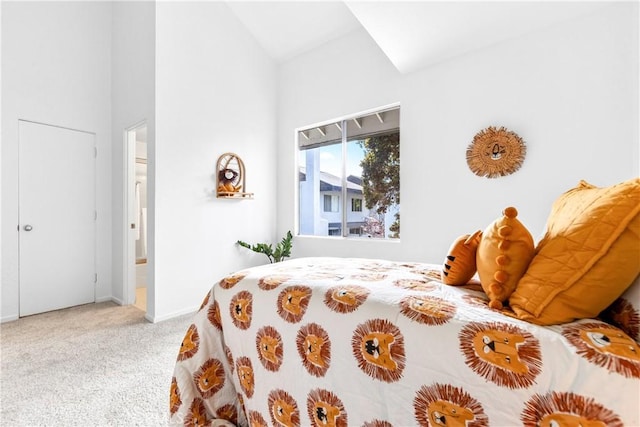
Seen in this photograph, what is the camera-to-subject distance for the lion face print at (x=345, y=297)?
1.02 metres

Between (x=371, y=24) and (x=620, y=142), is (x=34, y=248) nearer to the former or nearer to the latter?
(x=371, y=24)

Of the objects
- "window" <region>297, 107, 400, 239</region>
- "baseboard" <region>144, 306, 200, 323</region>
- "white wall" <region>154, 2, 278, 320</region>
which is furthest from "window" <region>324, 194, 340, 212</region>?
"baseboard" <region>144, 306, 200, 323</region>

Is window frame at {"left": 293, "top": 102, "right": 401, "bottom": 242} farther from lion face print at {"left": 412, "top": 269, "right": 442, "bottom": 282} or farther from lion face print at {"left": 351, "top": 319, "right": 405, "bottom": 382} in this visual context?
lion face print at {"left": 351, "top": 319, "right": 405, "bottom": 382}

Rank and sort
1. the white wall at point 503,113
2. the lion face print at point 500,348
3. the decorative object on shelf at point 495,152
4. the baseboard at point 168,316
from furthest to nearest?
the baseboard at point 168,316
the decorative object on shelf at point 495,152
the white wall at point 503,113
the lion face print at point 500,348

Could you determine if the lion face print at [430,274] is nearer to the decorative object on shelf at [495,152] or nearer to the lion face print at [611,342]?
the lion face print at [611,342]

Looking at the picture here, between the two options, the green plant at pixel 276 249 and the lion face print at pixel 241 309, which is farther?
the green plant at pixel 276 249

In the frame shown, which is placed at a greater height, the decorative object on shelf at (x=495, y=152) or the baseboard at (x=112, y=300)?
the decorative object on shelf at (x=495, y=152)

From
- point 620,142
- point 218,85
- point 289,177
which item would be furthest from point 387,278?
point 218,85

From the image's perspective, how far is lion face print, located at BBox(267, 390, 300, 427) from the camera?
1.13 meters

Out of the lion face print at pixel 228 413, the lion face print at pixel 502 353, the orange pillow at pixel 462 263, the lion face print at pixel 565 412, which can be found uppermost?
the orange pillow at pixel 462 263

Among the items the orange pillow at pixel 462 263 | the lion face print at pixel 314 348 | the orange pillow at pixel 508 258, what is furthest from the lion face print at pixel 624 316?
the lion face print at pixel 314 348

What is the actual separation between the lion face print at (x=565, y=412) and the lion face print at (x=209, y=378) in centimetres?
120

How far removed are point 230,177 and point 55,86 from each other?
2.06 meters

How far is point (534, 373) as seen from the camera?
0.71m
